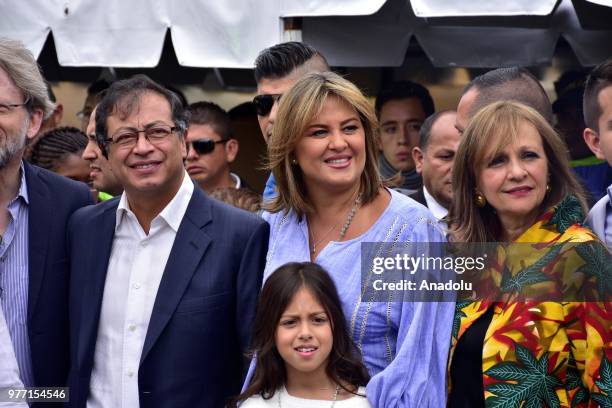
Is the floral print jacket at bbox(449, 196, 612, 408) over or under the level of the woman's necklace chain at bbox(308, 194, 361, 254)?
under

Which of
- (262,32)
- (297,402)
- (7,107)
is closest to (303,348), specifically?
(297,402)

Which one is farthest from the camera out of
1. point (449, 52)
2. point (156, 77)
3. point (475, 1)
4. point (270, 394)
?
point (156, 77)

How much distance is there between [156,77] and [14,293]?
380 centimetres

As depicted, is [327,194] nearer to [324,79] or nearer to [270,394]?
[324,79]

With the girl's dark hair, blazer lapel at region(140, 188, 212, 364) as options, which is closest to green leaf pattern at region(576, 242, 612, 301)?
blazer lapel at region(140, 188, 212, 364)

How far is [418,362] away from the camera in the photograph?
3334mm

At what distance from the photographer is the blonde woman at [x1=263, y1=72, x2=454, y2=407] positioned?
336 centimetres

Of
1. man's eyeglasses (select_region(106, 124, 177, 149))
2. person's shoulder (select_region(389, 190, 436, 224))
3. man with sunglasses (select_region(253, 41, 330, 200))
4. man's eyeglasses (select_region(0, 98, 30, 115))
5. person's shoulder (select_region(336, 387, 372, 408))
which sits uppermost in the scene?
man with sunglasses (select_region(253, 41, 330, 200))

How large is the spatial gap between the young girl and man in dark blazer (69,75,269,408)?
0.19 meters

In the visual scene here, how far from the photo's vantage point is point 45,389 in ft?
13.1

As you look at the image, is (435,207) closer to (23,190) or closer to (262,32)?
(262,32)

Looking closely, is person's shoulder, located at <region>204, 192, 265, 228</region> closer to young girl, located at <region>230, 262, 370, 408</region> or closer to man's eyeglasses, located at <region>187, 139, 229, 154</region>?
young girl, located at <region>230, 262, 370, 408</region>

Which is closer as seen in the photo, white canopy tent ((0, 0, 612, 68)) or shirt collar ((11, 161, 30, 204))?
shirt collar ((11, 161, 30, 204))

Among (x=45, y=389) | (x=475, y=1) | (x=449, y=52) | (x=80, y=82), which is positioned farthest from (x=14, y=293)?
(x=80, y=82)
